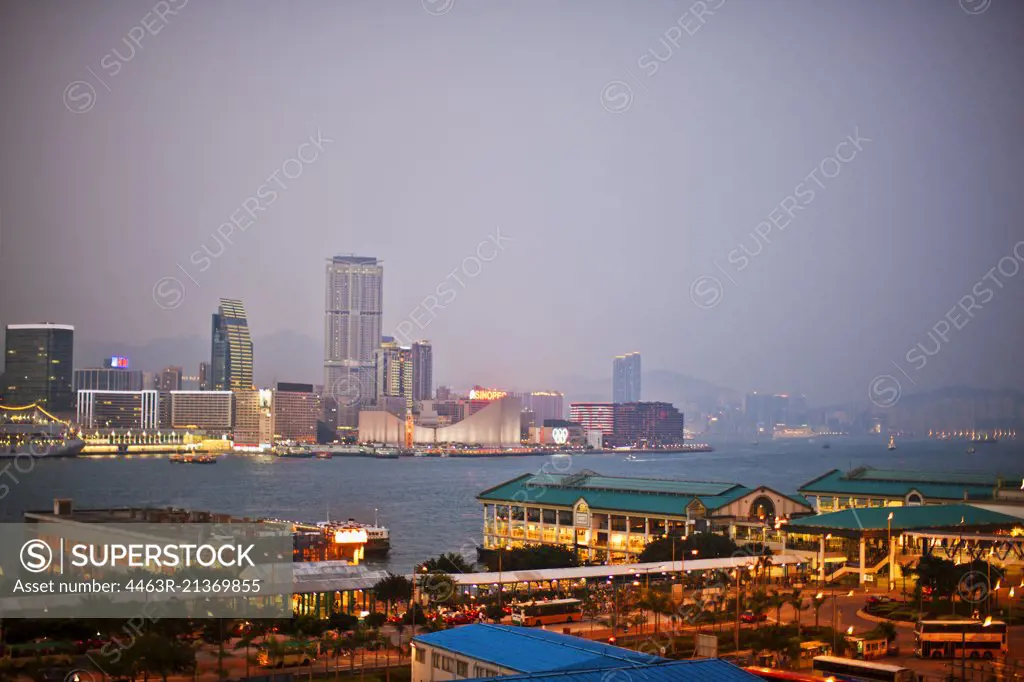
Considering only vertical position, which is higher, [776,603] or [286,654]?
[776,603]

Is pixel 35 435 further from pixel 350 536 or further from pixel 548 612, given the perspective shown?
pixel 548 612

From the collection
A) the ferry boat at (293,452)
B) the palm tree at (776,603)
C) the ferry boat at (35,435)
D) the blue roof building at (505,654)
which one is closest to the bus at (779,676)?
the blue roof building at (505,654)

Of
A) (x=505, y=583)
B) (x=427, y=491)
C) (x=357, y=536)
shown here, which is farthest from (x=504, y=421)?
(x=505, y=583)

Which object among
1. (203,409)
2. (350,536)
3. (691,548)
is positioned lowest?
(350,536)

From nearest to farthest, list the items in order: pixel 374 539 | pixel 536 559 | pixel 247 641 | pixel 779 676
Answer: pixel 779 676
pixel 247 641
pixel 536 559
pixel 374 539

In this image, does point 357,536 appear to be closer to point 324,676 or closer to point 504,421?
point 324,676

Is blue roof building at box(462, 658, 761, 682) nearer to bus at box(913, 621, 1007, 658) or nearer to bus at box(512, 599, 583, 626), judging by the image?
bus at box(913, 621, 1007, 658)

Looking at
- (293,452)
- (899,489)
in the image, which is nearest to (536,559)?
(899,489)
